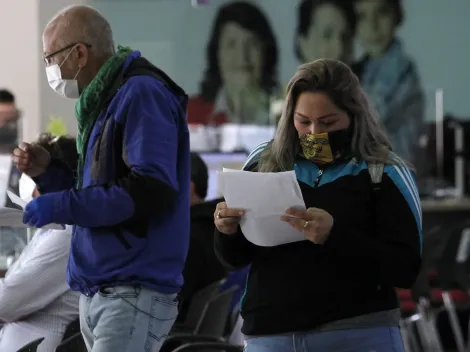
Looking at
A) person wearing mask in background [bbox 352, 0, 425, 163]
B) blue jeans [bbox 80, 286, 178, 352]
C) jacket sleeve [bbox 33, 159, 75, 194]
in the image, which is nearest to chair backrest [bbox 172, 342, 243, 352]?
jacket sleeve [bbox 33, 159, 75, 194]

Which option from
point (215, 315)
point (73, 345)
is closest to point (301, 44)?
point (215, 315)

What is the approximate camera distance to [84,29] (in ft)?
6.97

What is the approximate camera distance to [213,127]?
5645 mm

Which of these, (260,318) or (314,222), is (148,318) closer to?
(260,318)

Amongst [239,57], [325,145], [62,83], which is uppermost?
[62,83]

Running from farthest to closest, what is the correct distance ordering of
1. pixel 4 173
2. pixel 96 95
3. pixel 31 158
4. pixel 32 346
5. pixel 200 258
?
pixel 4 173 → pixel 200 258 → pixel 32 346 → pixel 31 158 → pixel 96 95

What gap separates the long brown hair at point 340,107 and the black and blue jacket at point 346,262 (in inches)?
1.7

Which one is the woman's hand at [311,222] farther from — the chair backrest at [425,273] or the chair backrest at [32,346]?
the chair backrest at [425,273]

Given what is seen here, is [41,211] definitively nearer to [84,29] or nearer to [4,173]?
[84,29]

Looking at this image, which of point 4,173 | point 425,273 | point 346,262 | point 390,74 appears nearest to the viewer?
point 346,262

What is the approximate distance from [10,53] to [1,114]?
0.61 m

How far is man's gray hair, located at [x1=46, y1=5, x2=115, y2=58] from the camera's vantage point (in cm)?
213

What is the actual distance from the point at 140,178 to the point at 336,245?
1.32 ft

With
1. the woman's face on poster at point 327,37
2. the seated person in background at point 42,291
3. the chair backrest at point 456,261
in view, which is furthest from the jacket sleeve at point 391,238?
the woman's face on poster at point 327,37
